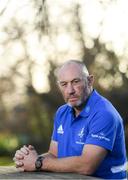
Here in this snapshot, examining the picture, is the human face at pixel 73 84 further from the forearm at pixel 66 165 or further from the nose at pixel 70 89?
the forearm at pixel 66 165

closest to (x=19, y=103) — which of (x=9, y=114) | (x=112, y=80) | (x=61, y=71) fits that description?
(x=9, y=114)

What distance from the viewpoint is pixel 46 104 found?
2239 cm

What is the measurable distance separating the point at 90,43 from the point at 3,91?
242 inches

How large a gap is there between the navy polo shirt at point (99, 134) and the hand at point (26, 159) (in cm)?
25

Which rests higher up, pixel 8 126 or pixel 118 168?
pixel 118 168

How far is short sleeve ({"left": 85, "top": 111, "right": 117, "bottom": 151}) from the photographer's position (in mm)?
4344

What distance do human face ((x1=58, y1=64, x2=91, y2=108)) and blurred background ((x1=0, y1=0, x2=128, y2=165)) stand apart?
2300mm

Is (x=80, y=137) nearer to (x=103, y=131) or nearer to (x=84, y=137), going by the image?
(x=84, y=137)

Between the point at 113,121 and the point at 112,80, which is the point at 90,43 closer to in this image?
the point at 112,80

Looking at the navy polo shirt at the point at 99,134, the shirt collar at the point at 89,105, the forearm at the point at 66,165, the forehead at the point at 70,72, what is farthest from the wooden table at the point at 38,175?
the forehead at the point at 70,72

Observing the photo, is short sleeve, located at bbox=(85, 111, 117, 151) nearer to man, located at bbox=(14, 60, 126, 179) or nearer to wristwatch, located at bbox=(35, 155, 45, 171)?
man, located at bbox=(14, 60, 126, 179)

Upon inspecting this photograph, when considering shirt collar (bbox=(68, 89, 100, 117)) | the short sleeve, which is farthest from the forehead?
the short sleeve

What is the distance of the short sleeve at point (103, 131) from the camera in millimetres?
4344

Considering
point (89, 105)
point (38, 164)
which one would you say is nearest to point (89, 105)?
point (89, 105)
